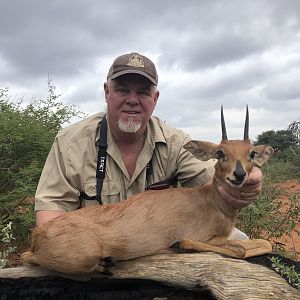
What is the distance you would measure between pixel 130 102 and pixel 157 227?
152 centimetres

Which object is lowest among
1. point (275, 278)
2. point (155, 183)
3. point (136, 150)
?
point (275, 278)

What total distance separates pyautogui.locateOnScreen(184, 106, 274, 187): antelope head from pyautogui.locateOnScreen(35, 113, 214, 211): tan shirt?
2.76ft

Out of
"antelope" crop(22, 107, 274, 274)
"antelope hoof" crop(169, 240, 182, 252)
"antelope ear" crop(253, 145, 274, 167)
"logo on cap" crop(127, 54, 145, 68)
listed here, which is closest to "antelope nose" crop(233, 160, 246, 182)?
"antelope" crop(22, 107, 274, 274)

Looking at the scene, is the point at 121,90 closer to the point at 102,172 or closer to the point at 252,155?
the point at 102,172

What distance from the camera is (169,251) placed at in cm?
424

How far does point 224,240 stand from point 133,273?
2.74ft

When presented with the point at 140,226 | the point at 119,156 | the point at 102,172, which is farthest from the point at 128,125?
the point at 140,226

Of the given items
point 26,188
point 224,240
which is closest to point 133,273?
point 224,240

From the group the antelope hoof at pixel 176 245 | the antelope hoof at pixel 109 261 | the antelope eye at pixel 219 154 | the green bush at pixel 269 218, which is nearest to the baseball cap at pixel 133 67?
the antelope eye at pixel 219 154

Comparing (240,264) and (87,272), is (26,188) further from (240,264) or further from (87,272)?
(240,264)

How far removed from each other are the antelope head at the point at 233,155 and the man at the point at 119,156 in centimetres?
84

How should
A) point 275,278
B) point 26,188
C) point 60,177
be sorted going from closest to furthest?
point 275,278 → point 60,177 → point 26,188

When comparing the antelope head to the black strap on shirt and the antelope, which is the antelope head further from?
the black strap on shirt

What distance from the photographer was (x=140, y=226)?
4289mm
